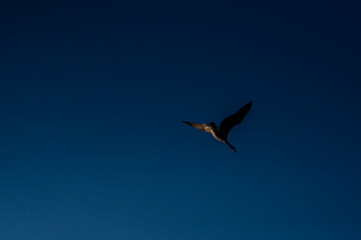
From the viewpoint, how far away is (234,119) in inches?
554

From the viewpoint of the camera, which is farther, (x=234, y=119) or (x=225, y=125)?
(x=225, y=125)

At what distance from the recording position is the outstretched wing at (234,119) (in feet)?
45.7

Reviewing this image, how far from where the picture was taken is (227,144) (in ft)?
46.9

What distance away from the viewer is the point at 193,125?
1448 cm

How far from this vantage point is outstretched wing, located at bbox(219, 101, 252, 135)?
13.9 metres

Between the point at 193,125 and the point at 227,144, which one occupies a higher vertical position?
the point at 193,125

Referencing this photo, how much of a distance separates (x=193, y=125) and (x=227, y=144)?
1.74 meters

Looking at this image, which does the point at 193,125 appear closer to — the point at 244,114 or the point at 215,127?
the point at 215,127

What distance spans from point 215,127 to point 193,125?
109cm

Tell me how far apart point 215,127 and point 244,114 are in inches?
55.1

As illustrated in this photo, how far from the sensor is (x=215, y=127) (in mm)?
13922

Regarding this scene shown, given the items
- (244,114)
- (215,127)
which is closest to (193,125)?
(215,127)

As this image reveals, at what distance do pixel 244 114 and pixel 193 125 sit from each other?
232 centimetres
